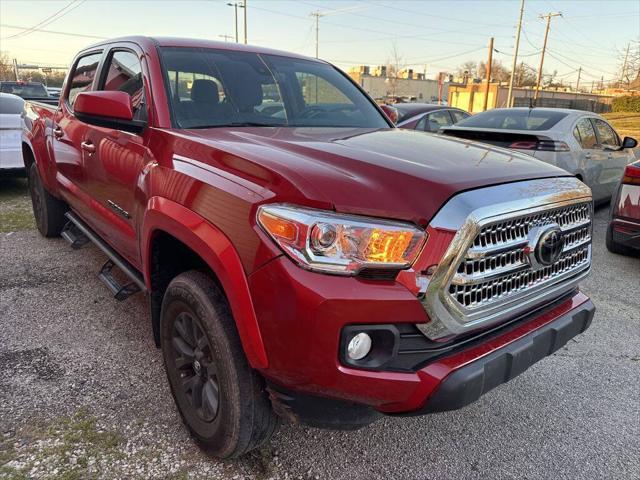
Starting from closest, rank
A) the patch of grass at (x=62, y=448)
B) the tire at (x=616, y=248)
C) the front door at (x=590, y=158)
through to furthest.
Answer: the patch of grass at (x=62, y=448), the tire at (x=616, y=248), the front door at (x=590, y=158)

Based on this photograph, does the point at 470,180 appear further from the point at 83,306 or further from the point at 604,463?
the point at 83,306

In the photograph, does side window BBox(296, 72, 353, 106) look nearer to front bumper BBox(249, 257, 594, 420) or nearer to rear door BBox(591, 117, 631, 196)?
front bumper BBox(249, 257, 594, 420)

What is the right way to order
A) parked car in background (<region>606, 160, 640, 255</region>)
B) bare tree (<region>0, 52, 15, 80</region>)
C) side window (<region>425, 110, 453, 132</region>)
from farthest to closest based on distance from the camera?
bare tree (<region>0, 52, 15, 80</region>) < side window (<region>425, 110, 453, 132</region>) < parked car in background (<region>606, 160, 640, 255</region>)

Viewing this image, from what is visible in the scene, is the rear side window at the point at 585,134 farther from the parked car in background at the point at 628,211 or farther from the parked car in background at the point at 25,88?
the parked car in background at the point at 25,88

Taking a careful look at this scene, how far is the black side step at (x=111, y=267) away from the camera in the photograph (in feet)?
9.59

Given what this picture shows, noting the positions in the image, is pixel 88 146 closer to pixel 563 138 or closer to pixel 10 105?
pixel 10 105

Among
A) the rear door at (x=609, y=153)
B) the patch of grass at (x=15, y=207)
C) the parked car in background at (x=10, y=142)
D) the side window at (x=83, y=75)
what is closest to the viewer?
the side window at (x=83, y=75)

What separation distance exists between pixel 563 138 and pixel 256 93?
4.96 metres

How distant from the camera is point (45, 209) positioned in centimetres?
514

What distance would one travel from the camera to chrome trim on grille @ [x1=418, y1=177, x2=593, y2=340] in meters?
1.68

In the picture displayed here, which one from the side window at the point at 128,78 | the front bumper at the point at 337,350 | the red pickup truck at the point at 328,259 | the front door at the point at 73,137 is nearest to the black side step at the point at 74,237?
the front door at the point at 73,137

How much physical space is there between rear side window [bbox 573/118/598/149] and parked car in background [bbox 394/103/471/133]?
107 inches

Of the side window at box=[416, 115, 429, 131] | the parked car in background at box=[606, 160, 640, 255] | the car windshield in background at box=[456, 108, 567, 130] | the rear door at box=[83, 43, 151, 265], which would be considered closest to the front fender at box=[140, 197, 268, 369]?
the rear door at box=[83, 43, 151, 265]

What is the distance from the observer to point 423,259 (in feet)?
5.44
